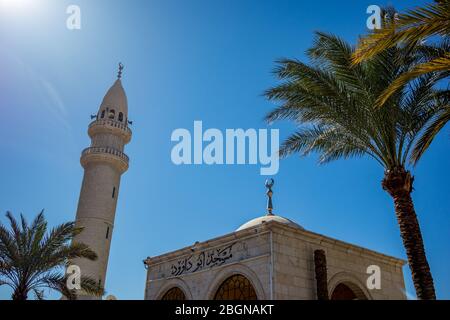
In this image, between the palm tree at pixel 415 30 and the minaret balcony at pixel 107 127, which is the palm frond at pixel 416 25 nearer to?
the palm tree at pixel 415 30

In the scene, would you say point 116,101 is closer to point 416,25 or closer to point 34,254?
point 34,254

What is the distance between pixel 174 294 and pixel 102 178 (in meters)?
15.9

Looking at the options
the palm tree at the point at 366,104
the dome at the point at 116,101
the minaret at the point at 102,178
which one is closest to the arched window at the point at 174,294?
the palm tree at the point at 366,104

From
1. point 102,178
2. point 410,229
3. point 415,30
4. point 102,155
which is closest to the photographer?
point 415,30

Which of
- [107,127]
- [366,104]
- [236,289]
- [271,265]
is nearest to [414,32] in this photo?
[366,104]

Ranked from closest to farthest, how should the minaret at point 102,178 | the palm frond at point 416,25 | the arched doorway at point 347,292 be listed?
the palm frond at point 416,25 < the arched doorway at point 347,292 < the minaret at point 102,178

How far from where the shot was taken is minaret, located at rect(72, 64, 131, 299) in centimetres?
2573

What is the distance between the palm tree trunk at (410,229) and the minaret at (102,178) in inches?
773

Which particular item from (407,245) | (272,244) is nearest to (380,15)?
(407,245)

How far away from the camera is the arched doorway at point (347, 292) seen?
11.6 m

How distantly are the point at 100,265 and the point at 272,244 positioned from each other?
18.0 m

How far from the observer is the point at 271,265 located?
10328mm

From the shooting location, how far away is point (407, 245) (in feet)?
29.9
